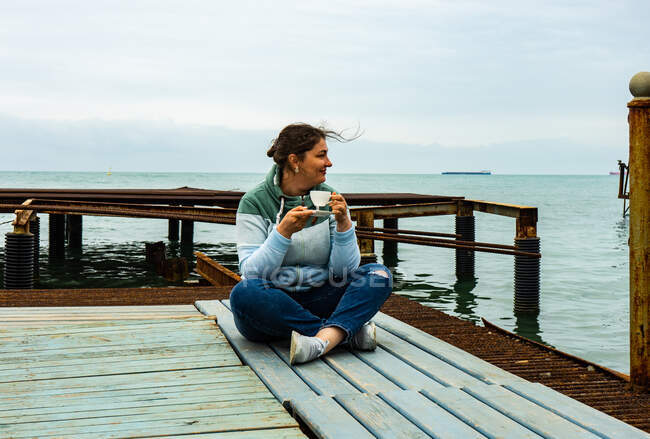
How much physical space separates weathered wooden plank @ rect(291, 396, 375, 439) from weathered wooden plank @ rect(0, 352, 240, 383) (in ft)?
2.59

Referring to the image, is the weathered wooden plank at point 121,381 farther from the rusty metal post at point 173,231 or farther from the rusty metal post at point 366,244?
the rusty metal post at point 173,231

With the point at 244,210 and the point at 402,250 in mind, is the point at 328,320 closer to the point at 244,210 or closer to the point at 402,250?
the point at 244,210

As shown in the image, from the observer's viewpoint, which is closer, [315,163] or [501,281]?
[315,163]

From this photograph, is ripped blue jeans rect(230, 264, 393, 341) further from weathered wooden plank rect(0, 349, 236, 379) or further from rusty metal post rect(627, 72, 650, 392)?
rusty metal post rect(627, 72, 650, 392)

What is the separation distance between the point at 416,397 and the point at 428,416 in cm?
25

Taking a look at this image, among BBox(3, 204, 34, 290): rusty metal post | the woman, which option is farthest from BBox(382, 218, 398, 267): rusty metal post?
the woman

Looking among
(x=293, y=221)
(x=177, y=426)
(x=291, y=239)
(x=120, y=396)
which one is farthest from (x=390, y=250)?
(x=177, y=426)

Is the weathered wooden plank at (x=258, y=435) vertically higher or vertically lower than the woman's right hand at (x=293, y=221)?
lower

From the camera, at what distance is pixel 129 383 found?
3312 millimetres

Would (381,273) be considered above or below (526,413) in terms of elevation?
above

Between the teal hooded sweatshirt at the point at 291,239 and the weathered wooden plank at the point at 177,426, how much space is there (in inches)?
45.5

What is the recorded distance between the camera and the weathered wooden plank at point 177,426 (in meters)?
2.65

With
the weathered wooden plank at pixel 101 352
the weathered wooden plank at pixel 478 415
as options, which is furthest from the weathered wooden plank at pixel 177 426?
the weathered wooden plank at pixel 101 352

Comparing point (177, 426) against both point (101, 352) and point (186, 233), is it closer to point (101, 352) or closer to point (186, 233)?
point (101, 352)
